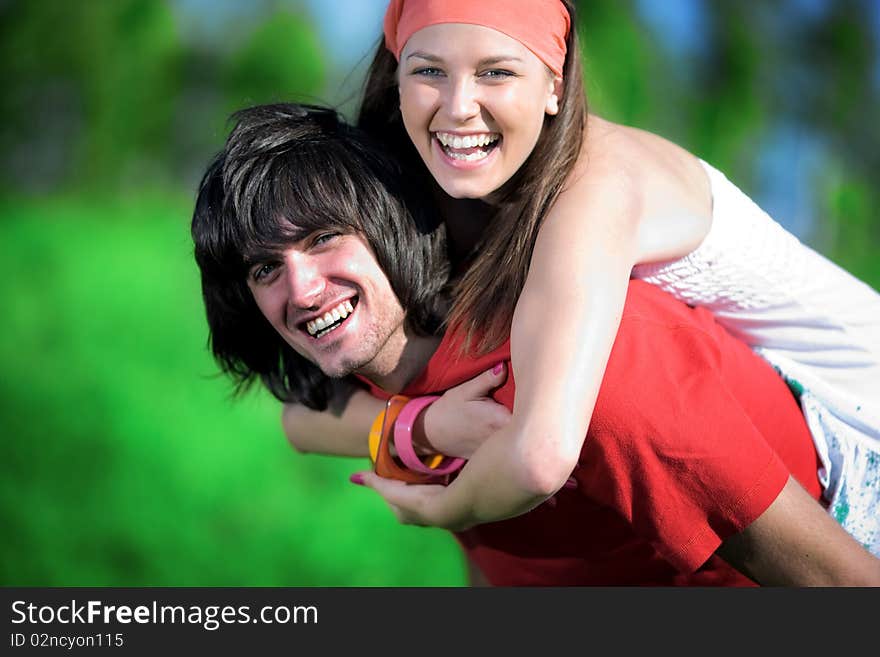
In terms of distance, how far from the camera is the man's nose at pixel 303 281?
5.55ft

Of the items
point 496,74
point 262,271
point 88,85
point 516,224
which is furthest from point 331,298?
point 88,85

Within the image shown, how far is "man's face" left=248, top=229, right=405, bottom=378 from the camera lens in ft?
5.64

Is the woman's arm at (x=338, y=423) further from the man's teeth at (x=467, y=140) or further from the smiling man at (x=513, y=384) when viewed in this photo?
the man's teeth at (x=467, y=140)

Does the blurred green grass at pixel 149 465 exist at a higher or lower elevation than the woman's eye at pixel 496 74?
lower

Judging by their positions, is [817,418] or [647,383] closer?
[647,383]

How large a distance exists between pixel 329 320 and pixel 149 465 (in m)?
2.08

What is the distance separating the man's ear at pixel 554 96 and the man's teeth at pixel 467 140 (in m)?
0.11

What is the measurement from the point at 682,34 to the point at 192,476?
2.62m

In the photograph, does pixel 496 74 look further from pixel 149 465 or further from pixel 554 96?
pixel 149 465

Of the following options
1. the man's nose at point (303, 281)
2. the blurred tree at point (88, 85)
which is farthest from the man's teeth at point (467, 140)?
the blurred tree at point (88, 85)

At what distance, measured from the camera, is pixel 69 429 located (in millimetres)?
3648
